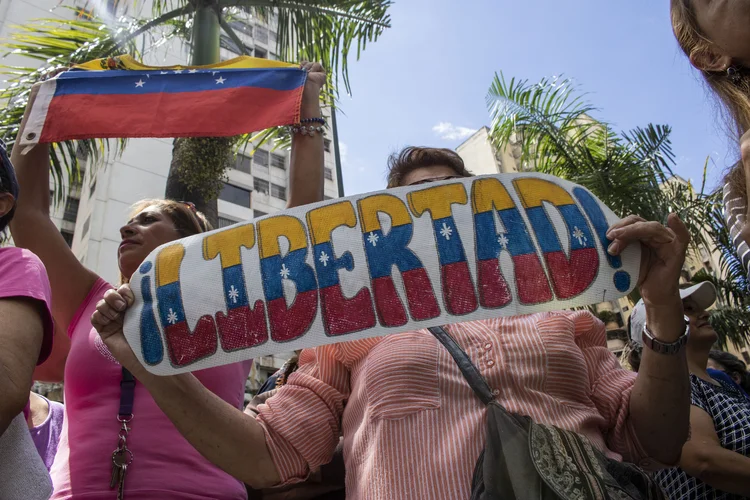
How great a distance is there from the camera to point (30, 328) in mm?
1422

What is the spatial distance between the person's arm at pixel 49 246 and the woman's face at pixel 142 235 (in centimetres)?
14

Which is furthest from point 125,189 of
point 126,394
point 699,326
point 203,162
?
point 126,394

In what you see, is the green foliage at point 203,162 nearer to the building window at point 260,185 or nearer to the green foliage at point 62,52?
the green foliage at point 62,52

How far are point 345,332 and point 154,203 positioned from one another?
140 cm

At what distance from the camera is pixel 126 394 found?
6.03 feet

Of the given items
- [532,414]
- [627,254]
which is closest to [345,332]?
[532,414]

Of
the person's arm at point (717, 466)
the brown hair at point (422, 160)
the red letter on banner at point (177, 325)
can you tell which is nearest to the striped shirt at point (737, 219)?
the brown hair at point (422, 160)

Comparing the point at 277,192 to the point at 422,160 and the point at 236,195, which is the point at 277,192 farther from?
the point at 422,160

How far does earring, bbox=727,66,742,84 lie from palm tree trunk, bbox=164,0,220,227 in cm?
337

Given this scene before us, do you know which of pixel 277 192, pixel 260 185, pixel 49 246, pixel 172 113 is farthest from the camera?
pixel 277 192

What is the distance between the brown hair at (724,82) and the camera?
160 centimetres

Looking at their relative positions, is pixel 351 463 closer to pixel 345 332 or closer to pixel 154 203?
pixel 345 332

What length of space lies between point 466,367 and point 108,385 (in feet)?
3.55

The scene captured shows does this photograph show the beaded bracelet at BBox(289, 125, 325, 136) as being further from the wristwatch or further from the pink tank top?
the wristwatch
